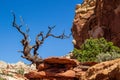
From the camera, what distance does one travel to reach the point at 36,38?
130 feet

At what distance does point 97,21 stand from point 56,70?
45.8 metres

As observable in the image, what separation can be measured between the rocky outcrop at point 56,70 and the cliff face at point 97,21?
3667 cm

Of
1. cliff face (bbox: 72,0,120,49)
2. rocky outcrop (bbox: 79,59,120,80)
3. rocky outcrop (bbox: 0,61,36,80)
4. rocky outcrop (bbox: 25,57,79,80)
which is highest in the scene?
cliff face (bbox: 72,0,120,49)

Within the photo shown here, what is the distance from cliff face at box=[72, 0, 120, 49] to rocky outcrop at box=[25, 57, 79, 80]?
36667 millimetres

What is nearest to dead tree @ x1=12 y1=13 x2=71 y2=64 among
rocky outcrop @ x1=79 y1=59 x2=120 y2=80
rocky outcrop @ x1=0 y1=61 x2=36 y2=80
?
rocky outcrop @ x1=0 y1=61 x2=36 y2=80

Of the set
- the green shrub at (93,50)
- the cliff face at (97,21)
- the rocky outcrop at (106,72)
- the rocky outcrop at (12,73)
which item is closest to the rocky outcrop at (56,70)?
the rocky outcrop at (106,72)

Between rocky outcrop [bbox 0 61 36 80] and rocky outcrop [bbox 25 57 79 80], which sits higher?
rocky outcrop [bbox 0 61 36 80]

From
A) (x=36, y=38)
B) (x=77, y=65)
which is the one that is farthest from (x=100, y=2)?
(x=77, y=65)

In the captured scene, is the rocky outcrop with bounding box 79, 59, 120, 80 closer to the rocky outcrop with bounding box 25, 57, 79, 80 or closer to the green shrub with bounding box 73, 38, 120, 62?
the rocky outcrop with bounding box 25, 57, 79, 80

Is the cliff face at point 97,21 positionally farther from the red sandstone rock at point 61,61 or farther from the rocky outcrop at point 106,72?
the rocky outcrop at point 106,72

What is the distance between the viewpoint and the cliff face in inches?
2459

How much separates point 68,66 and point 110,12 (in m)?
44.5

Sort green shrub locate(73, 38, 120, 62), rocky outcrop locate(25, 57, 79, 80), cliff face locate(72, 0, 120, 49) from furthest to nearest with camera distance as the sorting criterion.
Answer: cliff face locate(72, 0, 120, 49), green shrub locate(73, 38, 120, 62), rocky outcrop locate(25, 57, 79, 80)

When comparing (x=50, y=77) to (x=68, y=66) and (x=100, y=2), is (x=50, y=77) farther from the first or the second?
(x=100, y=2)
